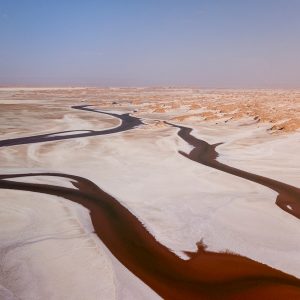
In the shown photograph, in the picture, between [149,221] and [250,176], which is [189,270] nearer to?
[149,221]

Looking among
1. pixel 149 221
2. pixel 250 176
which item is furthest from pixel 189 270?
pixel 250 176

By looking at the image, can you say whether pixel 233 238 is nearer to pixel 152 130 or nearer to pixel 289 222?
pixel 289 222

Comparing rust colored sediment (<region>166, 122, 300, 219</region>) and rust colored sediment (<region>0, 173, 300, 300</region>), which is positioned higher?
rust colored sediment (<region>0, 173, 300, 300</region>)

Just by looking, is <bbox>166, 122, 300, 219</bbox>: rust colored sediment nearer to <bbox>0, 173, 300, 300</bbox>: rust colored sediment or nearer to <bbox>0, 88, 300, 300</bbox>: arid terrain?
<bbox>0, 88, 300, 300</bbox>: arid terrain

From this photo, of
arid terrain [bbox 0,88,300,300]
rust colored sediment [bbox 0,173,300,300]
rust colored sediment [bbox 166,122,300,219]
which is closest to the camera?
rust colored sediment [bbox 0,173,300,300]

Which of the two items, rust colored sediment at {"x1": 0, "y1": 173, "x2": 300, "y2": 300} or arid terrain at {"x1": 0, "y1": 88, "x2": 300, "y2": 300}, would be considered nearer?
rust colored sediment at {"x1": 0, "y1": 173, "x2": 300, "y2": 300}

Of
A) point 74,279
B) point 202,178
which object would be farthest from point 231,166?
point 74,279

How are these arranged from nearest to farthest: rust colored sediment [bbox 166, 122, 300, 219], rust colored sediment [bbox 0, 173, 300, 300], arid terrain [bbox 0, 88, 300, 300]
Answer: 1. rust colored sediment [bbox 0, 173, 300, 300]
2. arid terrain [bbox 0, 88, 300, 300]
3. rust colored sediment [bbox 166, 122, 300, 219]

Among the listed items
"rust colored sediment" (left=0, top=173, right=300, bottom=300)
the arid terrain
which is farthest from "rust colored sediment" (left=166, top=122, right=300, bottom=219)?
"rust colored sediment" (left=0, top=173, right=300, bottom=300)
